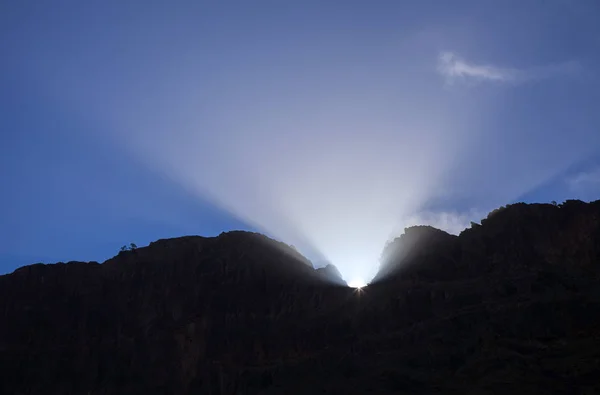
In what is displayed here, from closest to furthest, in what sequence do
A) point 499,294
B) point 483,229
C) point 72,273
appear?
1. point 499,294
2. point 483,229
3. point 72,273

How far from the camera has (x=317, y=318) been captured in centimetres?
9988

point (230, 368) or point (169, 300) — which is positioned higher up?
point (169, 300)

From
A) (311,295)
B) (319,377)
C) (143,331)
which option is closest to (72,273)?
(143,331)

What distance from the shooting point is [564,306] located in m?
78.5

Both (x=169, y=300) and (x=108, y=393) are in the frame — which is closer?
(x=108, y=393)

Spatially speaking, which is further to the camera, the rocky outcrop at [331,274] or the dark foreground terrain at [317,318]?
the rocky outcrop at [331,274]

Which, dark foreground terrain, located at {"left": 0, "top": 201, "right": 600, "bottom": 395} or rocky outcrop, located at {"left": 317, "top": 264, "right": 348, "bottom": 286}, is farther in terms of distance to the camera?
rocky outcrop, located at {"left": 317, "top": 264, "right": 348, "bottom": 286}

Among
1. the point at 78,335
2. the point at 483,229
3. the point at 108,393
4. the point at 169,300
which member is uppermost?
the point at 483,229

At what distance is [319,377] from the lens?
82500mm

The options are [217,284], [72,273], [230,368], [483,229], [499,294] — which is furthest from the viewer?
[72,273]

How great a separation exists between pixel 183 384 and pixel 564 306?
205ft

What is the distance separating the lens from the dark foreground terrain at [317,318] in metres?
74.7

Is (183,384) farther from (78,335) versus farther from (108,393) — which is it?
(78,335)

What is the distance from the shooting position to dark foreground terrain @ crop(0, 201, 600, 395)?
7469cm
